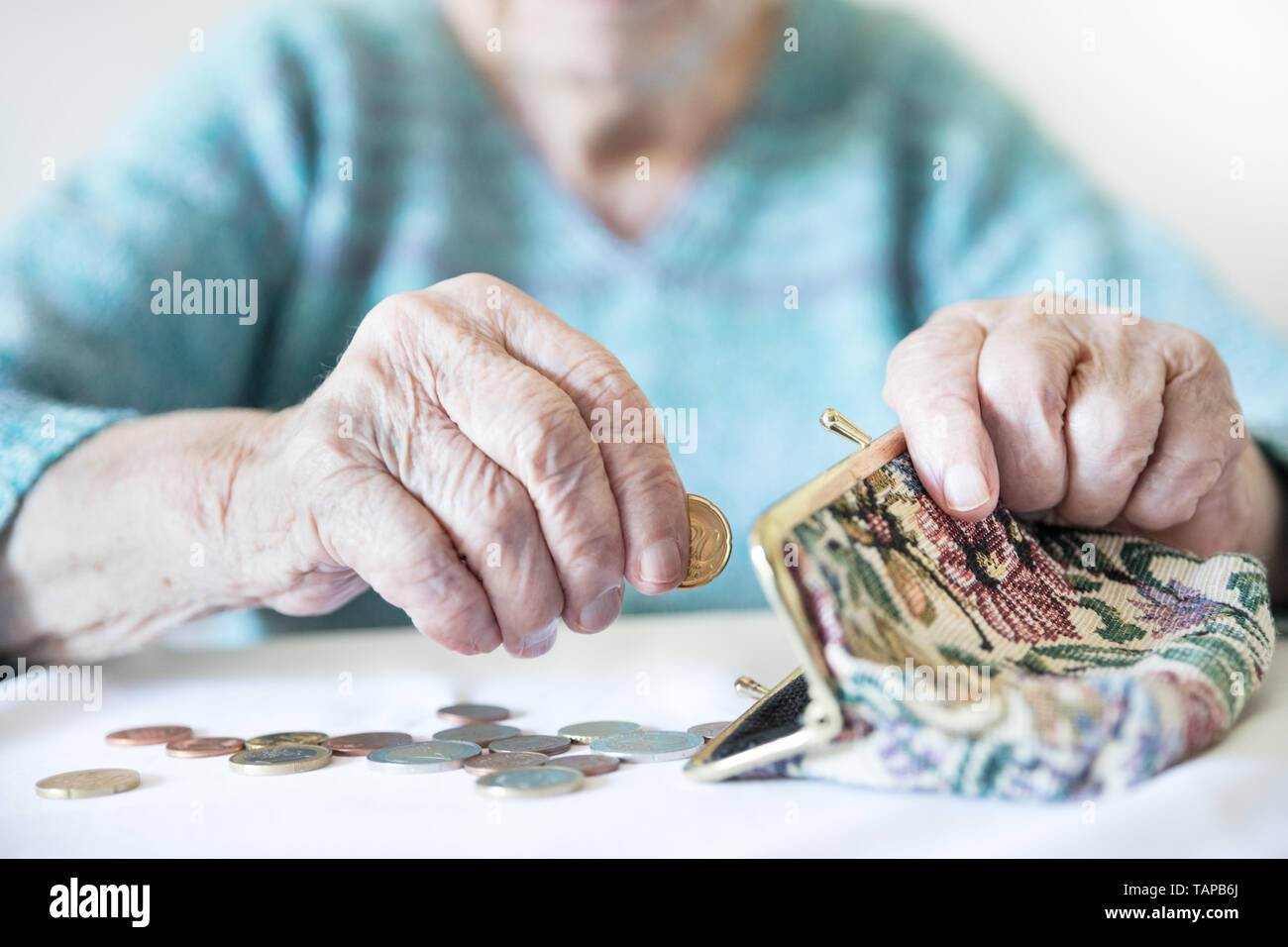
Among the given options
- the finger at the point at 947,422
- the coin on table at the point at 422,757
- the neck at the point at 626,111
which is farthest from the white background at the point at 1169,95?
the coin on table at the point at 422,757

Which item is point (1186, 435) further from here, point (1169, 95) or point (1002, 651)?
point (1169, 95)

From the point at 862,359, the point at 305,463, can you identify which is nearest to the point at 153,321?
the point at 305,463

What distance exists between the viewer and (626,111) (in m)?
1.56

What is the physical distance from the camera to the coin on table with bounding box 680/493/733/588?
2.39ft

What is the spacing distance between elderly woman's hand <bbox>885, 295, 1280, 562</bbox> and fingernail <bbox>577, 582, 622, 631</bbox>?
223 millimetres

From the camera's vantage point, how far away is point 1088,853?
17.6 inches

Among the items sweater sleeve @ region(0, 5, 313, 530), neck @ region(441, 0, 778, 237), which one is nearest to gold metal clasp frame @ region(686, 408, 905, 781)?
sweater sleeve @ region(0, 5, 313, 530)

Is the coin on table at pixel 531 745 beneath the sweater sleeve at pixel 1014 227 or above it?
beneath

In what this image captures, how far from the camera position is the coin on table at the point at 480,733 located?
705mm

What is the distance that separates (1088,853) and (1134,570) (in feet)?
1.28

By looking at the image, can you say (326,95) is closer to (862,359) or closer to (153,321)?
(153,321)

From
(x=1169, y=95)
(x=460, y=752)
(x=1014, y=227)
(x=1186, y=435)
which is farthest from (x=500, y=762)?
(x=1169, y=95)

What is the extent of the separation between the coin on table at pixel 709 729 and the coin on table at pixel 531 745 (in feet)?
0.29

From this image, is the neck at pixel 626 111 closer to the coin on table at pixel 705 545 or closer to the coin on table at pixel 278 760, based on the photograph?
the coin on table at pixel 705 545
